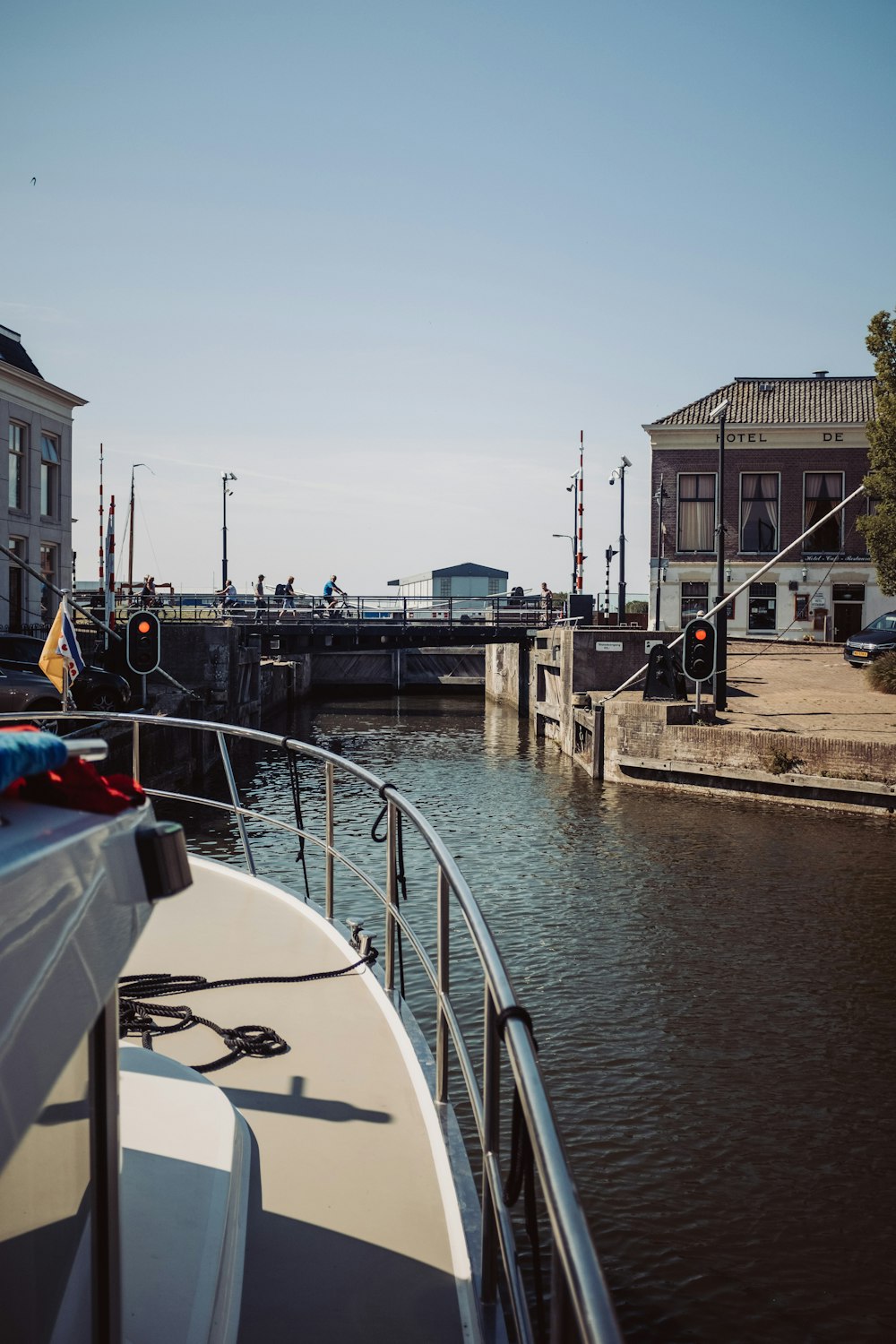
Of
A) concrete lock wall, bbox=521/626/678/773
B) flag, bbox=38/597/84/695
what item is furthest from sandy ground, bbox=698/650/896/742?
flag, bbox=38/597/84/695

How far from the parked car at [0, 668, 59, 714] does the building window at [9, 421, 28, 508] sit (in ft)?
37.1

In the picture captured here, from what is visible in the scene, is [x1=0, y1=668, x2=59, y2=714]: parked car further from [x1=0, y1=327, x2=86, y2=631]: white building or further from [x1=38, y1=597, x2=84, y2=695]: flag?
[x1=0, y1=327, x2=86, y2=631]: white building

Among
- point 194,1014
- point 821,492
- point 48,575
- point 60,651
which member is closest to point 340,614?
point 48,575

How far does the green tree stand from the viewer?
72.8 ft

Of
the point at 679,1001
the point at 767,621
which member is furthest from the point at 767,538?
the point at 679,1001

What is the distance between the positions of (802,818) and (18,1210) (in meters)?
16.1

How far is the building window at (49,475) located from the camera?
3009 cm

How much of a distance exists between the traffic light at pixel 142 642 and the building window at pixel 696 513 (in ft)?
67.7

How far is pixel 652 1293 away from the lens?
526 centimetres

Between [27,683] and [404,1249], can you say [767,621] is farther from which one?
[404,1249]

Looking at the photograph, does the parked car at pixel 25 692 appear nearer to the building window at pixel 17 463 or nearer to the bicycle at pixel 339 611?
the building window at pixel 17 463

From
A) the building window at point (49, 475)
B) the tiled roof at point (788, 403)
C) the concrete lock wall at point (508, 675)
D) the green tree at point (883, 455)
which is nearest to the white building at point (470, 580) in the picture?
the concrete lock wall at point (508, 675)

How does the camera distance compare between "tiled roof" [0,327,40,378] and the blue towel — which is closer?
the blue towel

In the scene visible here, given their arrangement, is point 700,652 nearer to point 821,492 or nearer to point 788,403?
point 821,492
